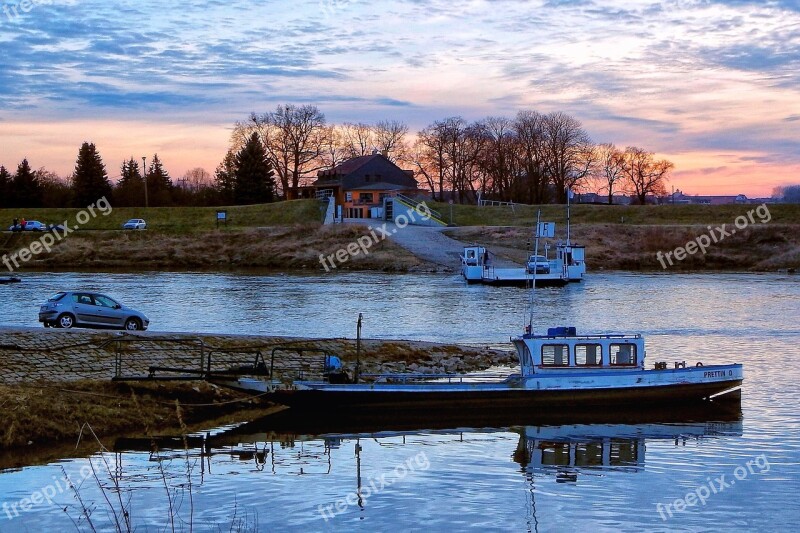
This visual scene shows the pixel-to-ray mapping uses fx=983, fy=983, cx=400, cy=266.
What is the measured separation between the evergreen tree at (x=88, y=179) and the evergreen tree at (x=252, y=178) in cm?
1891

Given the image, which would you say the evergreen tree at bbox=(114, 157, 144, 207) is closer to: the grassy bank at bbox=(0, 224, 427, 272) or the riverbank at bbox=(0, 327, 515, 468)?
the grassy bank at bbox=(0, 224, 427, 272)

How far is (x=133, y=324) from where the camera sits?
42.6 metres

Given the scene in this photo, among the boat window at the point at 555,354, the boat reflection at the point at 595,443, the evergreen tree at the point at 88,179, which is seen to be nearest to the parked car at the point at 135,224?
the evergreen tree at the point at 88,179

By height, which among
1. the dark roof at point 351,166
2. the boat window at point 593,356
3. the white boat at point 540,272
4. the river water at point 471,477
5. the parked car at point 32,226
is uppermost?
the dark roof at point 351,166

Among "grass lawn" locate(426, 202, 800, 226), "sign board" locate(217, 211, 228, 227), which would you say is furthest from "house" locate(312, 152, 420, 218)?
"sign board" locate(217, 211, 228, 227)

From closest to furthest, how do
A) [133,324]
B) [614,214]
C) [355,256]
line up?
[133,324] < [355,256] < [614,214]

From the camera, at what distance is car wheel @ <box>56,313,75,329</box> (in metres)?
42.0

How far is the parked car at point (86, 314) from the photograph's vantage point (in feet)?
138

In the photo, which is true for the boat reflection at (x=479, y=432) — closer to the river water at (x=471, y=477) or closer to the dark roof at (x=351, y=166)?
the river water at (x=471, y=477)

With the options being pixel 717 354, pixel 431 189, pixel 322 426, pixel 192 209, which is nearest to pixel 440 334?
pixel 717 354

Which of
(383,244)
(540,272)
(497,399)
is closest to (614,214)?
(383,244)

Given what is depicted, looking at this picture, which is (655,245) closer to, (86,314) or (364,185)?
(364,185)

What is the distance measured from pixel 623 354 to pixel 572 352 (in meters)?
1.88

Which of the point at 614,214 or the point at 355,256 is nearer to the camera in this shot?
the point at 355,256
